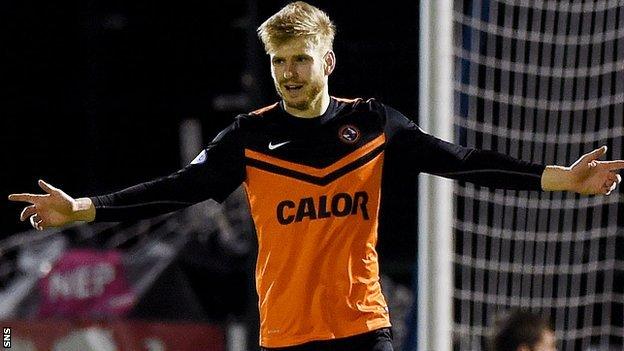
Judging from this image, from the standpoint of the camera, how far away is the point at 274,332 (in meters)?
4.84

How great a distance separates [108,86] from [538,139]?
24.6 feet

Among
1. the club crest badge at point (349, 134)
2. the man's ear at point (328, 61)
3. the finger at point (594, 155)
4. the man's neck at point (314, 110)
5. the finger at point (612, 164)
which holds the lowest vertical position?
the finger at point (612, 164)

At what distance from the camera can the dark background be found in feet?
45.1

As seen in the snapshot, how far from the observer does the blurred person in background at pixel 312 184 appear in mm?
4793

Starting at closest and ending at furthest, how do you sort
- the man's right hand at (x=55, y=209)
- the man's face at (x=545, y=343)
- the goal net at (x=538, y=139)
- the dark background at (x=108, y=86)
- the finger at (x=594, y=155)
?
the man's right hand at (x=55, y=209) < the finger at (x=594, y=155) < the man's face at (x=545, y=343) < the goal net at (x=538, y=139) < the dark background at (x=108, y=86)

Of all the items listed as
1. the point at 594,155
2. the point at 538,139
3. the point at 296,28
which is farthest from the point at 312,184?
the point at 538,139

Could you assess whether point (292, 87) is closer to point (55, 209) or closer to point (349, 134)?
point (349, 134)

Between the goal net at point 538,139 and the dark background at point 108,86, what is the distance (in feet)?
17.6

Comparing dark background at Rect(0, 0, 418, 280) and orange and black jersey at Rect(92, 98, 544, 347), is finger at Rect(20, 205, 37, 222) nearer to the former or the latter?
orange and black jersey at Rect(92, 98, 544, 347)

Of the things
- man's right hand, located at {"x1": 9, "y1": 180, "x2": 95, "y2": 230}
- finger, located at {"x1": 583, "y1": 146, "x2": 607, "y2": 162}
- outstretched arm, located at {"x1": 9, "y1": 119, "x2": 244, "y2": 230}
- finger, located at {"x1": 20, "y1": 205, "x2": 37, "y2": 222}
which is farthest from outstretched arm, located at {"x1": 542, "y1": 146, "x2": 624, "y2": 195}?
finger, located at {"x1": 20, "y1": 205, "x2": 37, "y2": 222}

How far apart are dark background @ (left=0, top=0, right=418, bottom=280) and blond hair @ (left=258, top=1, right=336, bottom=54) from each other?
8.38 meters

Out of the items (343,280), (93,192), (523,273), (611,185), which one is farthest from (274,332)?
(93,192)

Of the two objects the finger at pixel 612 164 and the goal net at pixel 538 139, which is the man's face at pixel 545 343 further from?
the goal net at pixel 538 139

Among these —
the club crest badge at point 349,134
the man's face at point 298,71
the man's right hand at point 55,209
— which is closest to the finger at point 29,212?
the man's right hand at point 55,209
